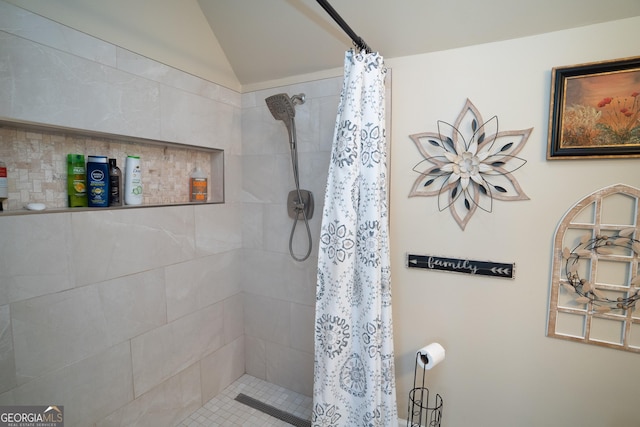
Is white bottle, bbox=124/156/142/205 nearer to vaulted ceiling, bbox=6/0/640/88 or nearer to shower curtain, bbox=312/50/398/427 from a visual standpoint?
vaulted ceiling, bbox=6/0/640/88

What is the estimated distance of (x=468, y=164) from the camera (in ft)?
4.70

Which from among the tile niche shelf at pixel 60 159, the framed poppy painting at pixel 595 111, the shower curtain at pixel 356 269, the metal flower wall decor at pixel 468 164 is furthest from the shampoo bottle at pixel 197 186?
the framed poppy painting at pixel 595 111

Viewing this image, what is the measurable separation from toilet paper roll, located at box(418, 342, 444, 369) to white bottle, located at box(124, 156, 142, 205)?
163cm

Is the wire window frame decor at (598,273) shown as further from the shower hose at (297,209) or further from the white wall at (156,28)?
the white wall at (156,28)

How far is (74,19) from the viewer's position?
1.19 metres

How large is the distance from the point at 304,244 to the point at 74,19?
152 centimetres

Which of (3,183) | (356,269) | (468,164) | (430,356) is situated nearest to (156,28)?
(3,183)

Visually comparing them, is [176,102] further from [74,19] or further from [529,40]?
[529,40]

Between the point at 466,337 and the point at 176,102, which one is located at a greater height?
the point at 176,102

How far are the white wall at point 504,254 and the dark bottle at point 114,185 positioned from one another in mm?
1412

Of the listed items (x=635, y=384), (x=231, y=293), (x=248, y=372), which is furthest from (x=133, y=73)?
(x=635, y=384)

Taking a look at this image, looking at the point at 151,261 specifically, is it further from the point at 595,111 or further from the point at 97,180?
the point at 595,111

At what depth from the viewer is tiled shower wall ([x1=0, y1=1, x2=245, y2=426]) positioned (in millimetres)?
1089
